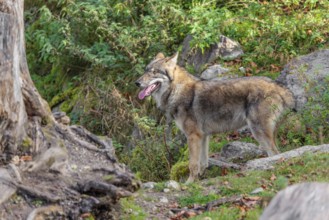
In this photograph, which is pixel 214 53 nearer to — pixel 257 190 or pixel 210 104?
pixel 210 104

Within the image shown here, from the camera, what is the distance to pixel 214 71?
14.0 meters

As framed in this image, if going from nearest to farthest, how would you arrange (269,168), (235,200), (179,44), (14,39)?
(14,39), (235,200), (269,168), (179,44)

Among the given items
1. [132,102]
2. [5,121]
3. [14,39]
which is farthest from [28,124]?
[132,102]

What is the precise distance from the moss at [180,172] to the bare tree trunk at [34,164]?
3.81 meters

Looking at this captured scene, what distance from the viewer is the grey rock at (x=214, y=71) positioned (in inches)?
547

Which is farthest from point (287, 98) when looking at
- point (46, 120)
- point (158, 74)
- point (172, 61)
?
point (46, 120)

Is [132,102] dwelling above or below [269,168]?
below

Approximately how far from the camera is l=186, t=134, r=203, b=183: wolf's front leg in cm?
1098

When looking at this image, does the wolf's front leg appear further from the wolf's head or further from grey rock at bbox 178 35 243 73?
grey rock at bbox 178 35 243 73

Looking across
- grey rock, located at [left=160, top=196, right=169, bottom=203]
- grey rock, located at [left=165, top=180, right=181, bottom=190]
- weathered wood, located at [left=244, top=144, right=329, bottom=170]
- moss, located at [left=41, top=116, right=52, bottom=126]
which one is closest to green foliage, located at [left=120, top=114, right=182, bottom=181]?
weathered wood, located at [left=244, top=144, right=329, bottom=170]

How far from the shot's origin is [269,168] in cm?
951

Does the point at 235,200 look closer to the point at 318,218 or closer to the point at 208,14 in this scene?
the point at 318,218

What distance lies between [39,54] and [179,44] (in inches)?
153

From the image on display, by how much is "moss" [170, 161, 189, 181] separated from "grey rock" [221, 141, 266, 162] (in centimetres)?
68
